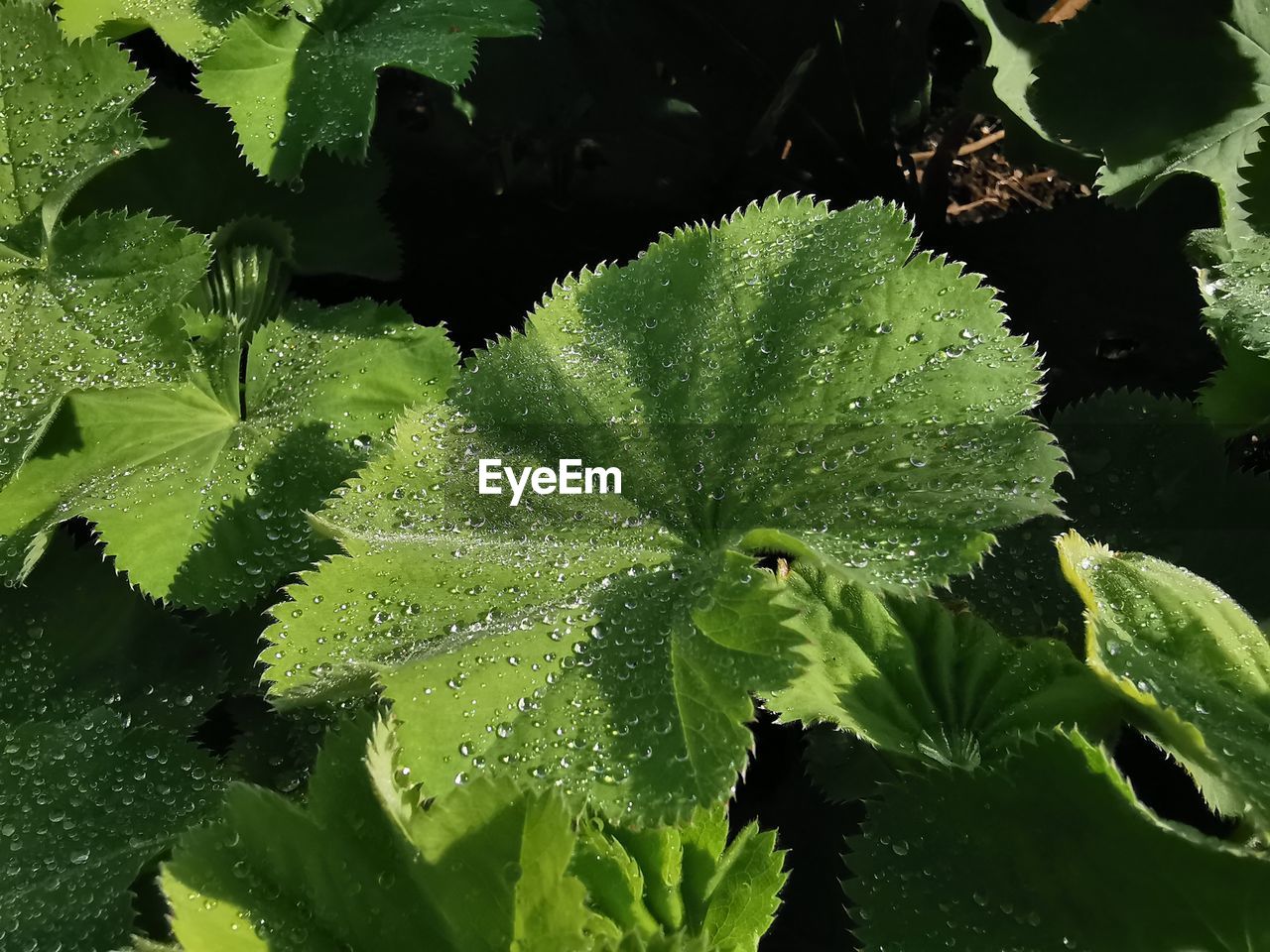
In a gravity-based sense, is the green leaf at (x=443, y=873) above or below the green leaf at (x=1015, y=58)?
below

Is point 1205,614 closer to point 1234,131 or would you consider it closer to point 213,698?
point 1234,131

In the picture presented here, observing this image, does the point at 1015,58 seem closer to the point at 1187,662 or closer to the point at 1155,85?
the point at 1155,85

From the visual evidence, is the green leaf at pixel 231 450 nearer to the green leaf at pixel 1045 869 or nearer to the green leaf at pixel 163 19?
the green leaf at pixel 163 19

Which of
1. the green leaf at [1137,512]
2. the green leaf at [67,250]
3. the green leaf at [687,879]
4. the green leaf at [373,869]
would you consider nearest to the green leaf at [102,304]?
the green leaf at [67,250]

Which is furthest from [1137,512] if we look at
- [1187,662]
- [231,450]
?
[231,450]

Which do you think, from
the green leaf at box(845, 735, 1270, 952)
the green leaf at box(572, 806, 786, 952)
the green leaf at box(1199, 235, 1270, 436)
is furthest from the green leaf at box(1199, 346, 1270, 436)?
the green leaf at box(572, 806, 786, 952)

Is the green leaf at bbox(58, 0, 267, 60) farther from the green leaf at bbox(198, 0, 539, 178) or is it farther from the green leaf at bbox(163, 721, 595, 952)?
the green leaf at bbox(163, 721, 595, 952)
